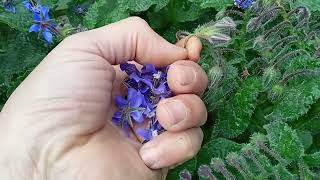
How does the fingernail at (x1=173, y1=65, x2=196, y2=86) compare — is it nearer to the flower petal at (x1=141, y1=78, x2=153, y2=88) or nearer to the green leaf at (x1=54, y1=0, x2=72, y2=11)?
the flower petal at (x1=141, y1=78, x2=153, y2=88)

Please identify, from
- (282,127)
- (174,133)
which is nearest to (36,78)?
(174,133)

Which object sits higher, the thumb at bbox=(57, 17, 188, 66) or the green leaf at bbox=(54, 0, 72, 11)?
the thumb at bbox=(57, 17, 188, 66)

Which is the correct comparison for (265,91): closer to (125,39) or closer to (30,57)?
(125,39)

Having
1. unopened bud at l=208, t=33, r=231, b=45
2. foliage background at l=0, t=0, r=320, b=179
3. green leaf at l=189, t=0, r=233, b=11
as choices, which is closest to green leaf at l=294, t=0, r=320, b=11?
foliage background at l=0, t=0, r=320, b=179

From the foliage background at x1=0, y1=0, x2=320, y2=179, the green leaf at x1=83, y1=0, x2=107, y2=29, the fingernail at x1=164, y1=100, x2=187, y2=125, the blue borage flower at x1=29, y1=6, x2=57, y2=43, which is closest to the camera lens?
the fingernail at x1=164, y1=100, x2=187, y2=125

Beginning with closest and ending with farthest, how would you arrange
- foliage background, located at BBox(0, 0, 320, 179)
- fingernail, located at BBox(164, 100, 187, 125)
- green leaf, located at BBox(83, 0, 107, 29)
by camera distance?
fingernail, located at BBox(164, 100, 187, 125)
foliage background, located at BBox(0, 0, 320, 179)
green leaf, located at BBox(83, 0, 107, 29)

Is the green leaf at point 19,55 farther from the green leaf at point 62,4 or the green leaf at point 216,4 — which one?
the green leaf at point 216,4

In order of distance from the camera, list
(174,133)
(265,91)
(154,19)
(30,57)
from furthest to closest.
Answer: (154,19) < (30,57) < (265,91) < (174,133)

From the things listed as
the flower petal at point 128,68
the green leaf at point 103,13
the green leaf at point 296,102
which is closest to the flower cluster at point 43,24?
the green leaf at point 103,13
